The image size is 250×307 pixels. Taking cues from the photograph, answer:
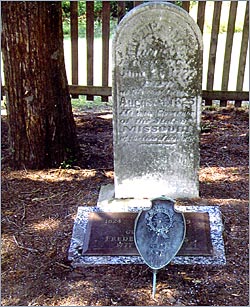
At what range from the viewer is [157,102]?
4031 millimetres

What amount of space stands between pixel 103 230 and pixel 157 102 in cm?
104

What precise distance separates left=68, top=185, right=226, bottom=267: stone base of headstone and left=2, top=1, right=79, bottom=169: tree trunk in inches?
34.1

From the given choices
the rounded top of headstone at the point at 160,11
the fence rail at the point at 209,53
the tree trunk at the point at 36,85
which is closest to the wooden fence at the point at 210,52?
the fence rail at the point at 209,53

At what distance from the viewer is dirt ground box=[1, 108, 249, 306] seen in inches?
126

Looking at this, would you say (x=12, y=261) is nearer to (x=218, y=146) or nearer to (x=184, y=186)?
(x=184, y=186)

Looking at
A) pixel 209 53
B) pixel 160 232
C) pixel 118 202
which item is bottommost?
pixel 118 202

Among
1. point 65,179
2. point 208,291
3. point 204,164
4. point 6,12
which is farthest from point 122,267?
point 6,12

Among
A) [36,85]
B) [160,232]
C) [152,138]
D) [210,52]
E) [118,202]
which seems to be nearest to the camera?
[160,232]

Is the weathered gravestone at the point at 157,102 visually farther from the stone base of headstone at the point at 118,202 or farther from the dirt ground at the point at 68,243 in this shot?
the dirt ground at the point at 68,243

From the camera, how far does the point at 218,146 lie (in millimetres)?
5848

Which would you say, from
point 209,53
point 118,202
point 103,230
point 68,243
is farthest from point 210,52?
point 68,243

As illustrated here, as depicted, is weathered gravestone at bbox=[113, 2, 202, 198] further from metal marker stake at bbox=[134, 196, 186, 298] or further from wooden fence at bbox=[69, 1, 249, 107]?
wooden fence at bbox=[69, 1, 249, 107]

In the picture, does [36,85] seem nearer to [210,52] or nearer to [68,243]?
[68,243]

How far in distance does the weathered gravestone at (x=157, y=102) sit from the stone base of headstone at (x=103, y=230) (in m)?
0.13
